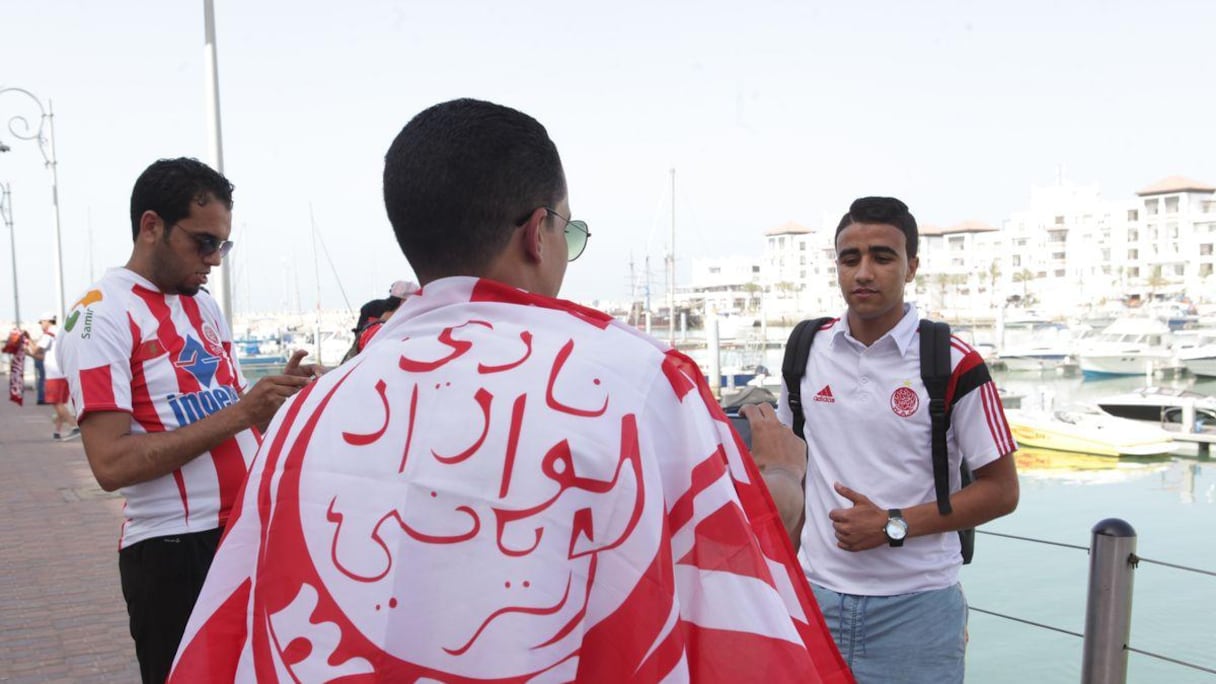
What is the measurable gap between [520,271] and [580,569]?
415mm

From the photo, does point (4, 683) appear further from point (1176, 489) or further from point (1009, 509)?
point (1176, 489)

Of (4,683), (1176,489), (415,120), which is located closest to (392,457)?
(415,120)

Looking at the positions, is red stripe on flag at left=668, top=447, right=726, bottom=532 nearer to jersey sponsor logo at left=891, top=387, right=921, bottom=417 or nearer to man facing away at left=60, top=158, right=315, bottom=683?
man facing away at left=60, top=158, right=315, bottom=683

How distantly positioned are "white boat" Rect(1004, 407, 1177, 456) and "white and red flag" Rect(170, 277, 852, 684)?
30.2m

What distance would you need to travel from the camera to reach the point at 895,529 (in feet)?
8.91

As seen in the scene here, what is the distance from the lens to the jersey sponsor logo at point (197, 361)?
9.14ft

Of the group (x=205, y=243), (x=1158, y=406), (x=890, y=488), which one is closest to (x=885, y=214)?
(x=890, y=488)

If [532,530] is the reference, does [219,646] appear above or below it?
below

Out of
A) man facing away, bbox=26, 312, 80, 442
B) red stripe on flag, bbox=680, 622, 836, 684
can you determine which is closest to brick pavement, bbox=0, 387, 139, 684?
man facing away, bbox=26, 312, 80, 442

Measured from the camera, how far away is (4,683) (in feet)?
15.8

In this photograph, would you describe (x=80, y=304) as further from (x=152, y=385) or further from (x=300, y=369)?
(x=300, y=369)

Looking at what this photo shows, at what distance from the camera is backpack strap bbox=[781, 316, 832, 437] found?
10.1 ft

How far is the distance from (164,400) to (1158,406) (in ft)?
122

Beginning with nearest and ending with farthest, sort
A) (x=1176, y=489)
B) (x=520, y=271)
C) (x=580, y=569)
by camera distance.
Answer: (x=580, y=569), (x=520, y=271), (x=1176, y=489)
